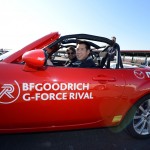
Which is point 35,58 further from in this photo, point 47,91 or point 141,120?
point 141,120

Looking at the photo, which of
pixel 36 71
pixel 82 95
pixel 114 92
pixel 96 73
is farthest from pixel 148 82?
pixel 36 71

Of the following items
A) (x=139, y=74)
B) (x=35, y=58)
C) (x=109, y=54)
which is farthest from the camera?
(x=109, y=54)

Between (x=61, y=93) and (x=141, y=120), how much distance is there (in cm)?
152

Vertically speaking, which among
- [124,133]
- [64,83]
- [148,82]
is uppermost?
[64,83]

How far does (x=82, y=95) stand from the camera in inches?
110

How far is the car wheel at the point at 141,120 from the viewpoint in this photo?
340 centimetres

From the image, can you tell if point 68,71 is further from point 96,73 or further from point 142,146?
point 142,146

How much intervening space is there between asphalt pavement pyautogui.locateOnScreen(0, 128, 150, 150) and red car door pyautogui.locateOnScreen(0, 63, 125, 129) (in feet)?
1.39

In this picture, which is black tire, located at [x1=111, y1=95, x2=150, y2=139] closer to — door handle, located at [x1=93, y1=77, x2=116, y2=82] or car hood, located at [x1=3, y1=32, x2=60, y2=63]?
door handle, located at [x1=93, y1=77, x2=116, y2=82]

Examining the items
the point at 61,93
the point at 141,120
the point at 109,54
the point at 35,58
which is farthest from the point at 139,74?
the point at 35,58

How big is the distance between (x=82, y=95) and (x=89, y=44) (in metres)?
1.08

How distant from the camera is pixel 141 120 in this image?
11.7 feet

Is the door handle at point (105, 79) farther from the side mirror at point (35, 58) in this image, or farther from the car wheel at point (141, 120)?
the side mirror at point (35, 58)

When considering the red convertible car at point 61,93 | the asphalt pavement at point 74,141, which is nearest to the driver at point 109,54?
the red convertible car at point 61,93
